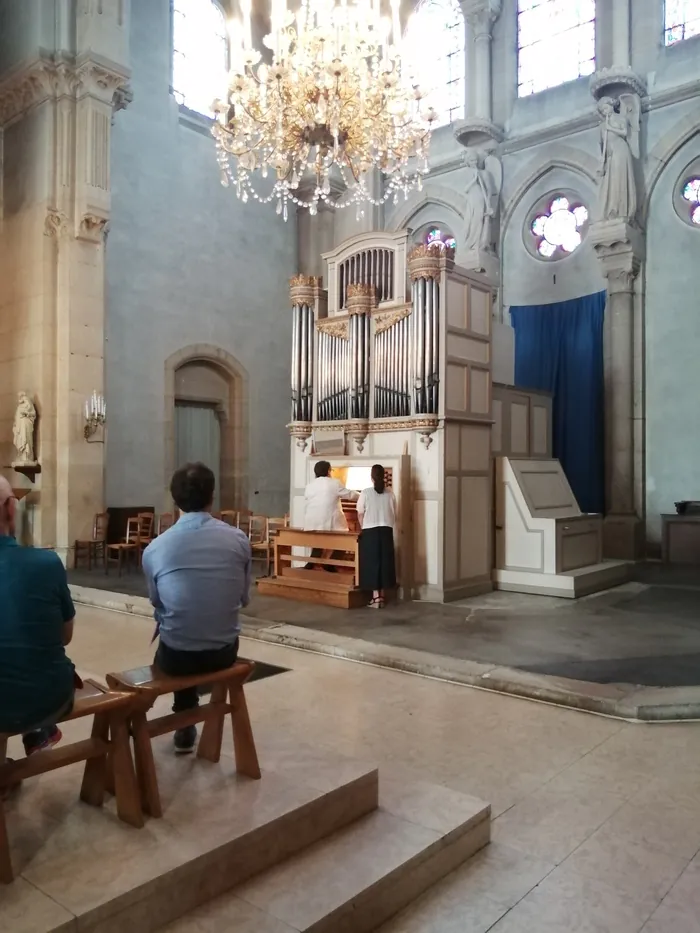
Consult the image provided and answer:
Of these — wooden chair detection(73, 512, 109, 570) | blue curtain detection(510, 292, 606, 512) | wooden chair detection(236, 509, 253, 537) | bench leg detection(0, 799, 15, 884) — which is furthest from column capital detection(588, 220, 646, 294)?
bench leg detection(0, 799, 15, 884)

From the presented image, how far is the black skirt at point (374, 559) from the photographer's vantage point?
7738 mm

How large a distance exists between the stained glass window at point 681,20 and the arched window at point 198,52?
23.2ft

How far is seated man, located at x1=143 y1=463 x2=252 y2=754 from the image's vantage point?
9.77 ft

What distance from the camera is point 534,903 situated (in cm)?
258

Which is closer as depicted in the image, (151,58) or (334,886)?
(334,886)

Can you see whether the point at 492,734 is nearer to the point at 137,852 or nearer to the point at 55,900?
the point at 137,852

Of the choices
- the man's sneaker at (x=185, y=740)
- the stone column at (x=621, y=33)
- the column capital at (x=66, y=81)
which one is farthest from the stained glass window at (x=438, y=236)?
the man's sneaker at (x=185, y=740)

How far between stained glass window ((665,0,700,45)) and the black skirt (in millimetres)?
9446

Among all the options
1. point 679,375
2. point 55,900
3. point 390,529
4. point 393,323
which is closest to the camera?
point 55,900

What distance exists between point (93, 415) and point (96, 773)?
28.5 feet

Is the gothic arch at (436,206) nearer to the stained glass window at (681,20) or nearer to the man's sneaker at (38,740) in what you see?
the stained glass window at (681,20)

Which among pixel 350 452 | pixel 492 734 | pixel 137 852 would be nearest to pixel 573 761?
pixel 492 734

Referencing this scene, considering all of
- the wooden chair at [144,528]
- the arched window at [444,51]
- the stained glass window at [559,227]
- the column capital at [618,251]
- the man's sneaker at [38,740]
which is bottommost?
the man's sneaker at [38,740]

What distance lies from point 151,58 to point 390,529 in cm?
931
